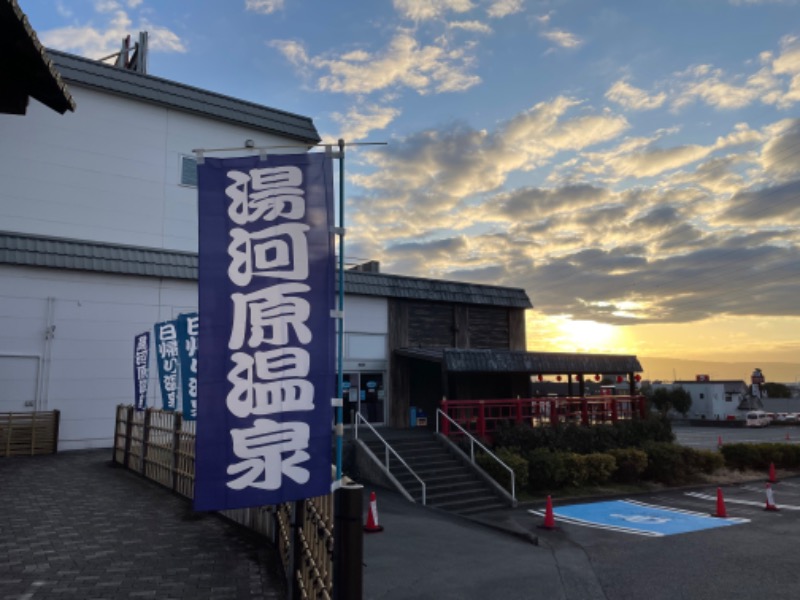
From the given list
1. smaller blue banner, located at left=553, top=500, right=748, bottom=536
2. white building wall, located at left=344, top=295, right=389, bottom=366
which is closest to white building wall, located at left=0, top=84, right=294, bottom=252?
white building wall, located at left=344, top=295, right=389, bottom=366

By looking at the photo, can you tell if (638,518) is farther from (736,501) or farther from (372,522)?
(372,522)

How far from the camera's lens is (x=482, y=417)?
673 inches

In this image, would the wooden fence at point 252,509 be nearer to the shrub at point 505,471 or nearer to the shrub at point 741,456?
the shrub at point 505,471

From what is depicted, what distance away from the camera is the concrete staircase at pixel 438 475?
13.7 metres

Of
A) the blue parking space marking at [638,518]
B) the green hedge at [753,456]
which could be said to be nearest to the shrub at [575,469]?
the blue parking space marking at [638,518]

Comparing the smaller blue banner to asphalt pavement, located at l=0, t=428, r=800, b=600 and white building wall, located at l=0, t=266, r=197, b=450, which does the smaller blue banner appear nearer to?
asphalt pavement, located at l=0, t=428, r=800, b=600

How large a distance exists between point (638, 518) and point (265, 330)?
38.9 feet

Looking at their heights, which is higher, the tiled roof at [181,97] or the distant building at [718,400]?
the tiled roof at [181,97]

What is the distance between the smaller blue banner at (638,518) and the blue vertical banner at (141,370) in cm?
1043

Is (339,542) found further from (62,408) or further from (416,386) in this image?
(416,386)

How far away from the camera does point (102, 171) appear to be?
20703 millimetres

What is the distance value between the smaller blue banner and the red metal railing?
3700 millimetres

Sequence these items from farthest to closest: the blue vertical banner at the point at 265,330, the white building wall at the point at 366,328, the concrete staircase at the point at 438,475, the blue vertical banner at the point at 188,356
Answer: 1. the white building wall at the point at 366,328
2. the concrete staircase at the point at 438,475
3. the blue vertical banner at the point at 188,356
4. the blue vertical banner at the point at 265,330

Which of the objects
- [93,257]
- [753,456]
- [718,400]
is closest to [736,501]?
[753,456]
